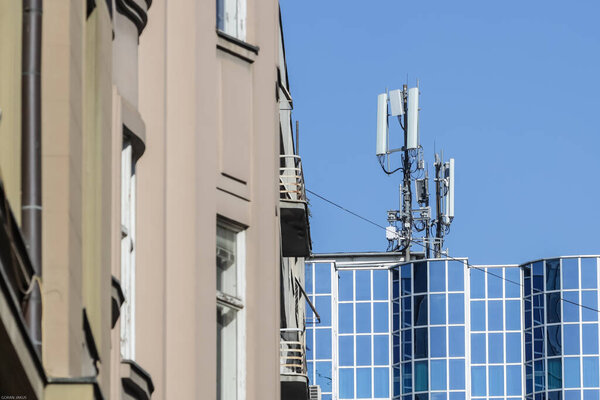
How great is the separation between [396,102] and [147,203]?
72505mm

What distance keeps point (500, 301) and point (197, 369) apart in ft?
241

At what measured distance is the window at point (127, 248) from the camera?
13.0 m

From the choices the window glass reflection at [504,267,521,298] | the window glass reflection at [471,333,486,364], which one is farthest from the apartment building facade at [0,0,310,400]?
the window glass reflection at [504,267,521,298]

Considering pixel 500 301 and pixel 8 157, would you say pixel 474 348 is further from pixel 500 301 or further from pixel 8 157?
pixel 8 157

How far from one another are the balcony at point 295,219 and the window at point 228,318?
20.6ft

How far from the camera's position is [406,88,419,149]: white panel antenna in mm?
85125

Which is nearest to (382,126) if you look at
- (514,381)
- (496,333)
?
(496,333)

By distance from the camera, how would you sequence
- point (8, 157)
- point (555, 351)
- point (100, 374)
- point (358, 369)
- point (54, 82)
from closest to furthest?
1. point (8, 157)
2. point (54, 82)
3. point (100, 374)
4. point (555, 351)
5. point (358, 369)

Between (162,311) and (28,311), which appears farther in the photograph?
(162,311)

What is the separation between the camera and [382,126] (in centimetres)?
8731

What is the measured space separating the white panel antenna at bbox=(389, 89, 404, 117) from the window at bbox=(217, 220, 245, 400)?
69.8 meters

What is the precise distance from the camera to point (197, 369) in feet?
48.2

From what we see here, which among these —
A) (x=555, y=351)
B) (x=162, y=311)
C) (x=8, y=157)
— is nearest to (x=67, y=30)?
(x=8, y=157)

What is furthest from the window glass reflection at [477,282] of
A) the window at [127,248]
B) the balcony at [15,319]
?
the balcony at [15,319]
